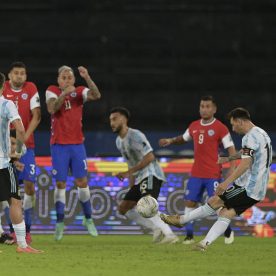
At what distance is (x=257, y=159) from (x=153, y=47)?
6.78 metres

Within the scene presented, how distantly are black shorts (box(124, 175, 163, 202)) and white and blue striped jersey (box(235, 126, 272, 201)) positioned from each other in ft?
4.73

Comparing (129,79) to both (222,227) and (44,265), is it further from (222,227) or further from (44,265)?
(44,265)

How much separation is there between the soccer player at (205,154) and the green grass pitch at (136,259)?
54cm

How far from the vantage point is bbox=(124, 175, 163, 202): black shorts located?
951cm

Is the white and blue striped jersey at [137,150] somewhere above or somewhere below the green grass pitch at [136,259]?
above

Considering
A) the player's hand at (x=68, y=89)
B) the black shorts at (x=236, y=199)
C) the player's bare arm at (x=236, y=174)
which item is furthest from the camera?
the player's hand at (x=68, y=89)

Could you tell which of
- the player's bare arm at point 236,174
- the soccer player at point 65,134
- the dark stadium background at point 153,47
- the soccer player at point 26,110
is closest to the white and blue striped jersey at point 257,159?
the player's bare arm at point 236,174

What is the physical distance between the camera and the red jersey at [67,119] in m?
9.84

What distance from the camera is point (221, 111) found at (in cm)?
1444

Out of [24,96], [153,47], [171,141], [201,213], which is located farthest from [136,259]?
[153,47]

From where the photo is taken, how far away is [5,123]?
25.4 feet

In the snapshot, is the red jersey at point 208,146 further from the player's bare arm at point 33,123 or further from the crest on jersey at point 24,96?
the crest on jersey at point 24,96

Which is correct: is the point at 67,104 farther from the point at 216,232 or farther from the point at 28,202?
the point at 216,232

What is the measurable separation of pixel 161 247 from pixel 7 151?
1.93m
